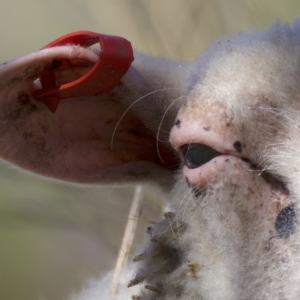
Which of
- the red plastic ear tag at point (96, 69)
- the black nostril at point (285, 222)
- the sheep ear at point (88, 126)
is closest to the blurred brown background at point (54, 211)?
the sheep ear at point (88, 126)

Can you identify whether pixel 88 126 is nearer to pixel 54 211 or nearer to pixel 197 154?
pixel 197 154

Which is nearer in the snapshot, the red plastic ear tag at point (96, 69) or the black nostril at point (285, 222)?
the black nostril at point (285, 222)

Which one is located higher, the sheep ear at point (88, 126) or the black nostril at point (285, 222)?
the sheep ear at point (88, 126)

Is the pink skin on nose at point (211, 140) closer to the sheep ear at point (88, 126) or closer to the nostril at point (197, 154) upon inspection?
the nostril at point (197, 154)

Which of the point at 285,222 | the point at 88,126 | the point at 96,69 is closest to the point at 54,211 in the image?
the point at 88,126

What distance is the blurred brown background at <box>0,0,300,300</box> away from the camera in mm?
1804

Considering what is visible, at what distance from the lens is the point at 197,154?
0.73m

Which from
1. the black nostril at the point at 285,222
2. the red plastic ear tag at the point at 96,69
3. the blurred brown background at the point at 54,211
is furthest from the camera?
the blurred brown background at the point at 54,211

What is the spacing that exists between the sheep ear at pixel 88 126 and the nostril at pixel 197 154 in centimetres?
15

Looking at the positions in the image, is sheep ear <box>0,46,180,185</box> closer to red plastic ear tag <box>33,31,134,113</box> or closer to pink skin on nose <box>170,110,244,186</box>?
red plastic ear tag <box>33,31,134,113</box>

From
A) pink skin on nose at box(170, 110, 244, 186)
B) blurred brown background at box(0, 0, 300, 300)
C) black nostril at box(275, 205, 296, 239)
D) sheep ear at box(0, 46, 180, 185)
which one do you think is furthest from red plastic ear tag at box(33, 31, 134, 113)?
blurred brown background at box(0, 0, 300, 300)

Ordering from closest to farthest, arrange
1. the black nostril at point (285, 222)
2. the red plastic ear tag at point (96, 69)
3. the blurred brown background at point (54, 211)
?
the black nostril at point (285, 222)
the red plastic ear tag at point (96, 69)
the blurred brown background at point (54, 211)

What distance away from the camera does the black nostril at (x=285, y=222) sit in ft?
2.12

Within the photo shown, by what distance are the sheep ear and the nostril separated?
149mm
